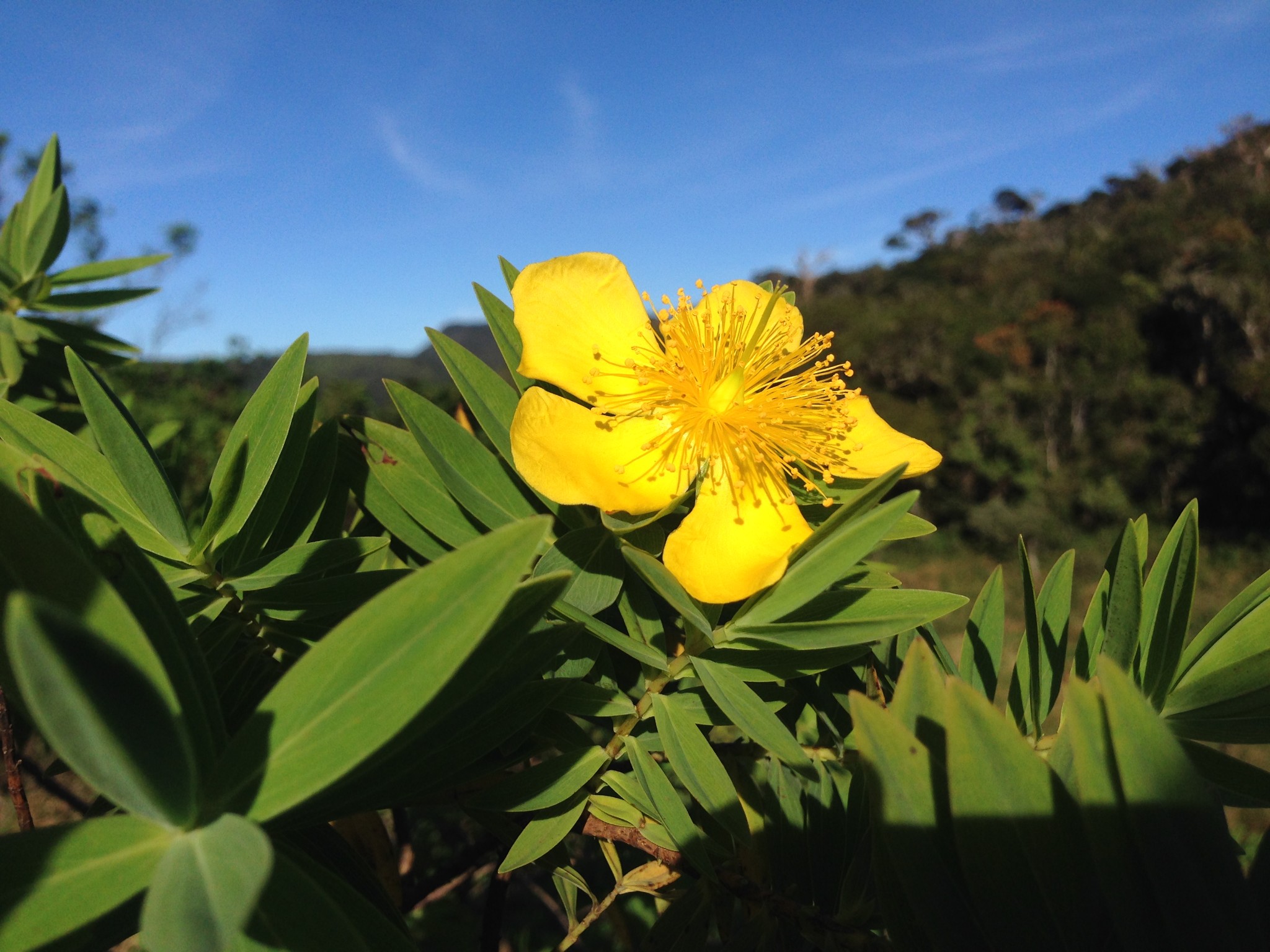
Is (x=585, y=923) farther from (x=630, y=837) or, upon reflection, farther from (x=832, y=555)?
(x=832, y=555)

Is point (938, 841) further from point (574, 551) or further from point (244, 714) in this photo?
point (244, 714)

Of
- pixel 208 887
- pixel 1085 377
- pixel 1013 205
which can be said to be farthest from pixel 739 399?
pixel 1013 205

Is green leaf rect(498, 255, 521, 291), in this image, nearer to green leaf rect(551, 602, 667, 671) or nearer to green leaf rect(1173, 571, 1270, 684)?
green leaf rect(551, 602, 667, 671)

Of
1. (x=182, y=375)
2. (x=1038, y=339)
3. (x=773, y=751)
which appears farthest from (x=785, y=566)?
(x=1038, y=339)

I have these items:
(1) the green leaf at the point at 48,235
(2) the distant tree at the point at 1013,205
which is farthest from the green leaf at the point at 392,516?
(2) the distant tree at the point at 1013,205

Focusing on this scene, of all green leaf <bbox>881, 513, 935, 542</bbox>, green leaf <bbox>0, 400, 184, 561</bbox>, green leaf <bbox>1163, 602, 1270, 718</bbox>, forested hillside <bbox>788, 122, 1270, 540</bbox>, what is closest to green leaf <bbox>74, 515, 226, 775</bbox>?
green leaf <bbox>0, 400, 184, 561</bbox>

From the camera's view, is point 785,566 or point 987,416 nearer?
point 785,566
